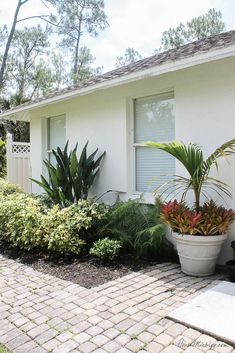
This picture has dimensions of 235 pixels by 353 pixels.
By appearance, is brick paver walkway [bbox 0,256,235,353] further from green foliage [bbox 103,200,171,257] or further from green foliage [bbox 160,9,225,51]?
green foliage [bbox 160,9,225,51]

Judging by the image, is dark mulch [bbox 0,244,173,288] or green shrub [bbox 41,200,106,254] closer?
dark mulch [bbox 0,244,173,288]

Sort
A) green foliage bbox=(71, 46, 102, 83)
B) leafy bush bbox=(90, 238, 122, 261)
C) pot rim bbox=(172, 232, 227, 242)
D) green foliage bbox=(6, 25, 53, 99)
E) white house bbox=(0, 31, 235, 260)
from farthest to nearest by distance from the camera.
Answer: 1. green foliage bbox=(71, 46, 102, 83)
2. green foliage bbox=(6, 25, 53, 99)
3. leafy bush bbox=(90, 238, 122, 261)
4. white house bbox=(0, 31, 235, 260)
5. pot rim bbox=(172, 232, 227, 242)

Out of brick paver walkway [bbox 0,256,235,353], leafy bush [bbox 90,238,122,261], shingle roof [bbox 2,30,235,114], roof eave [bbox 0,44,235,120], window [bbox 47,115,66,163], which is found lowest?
brick paver walkway [bbox 0,256,235,353]

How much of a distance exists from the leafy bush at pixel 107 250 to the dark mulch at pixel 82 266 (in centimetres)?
10

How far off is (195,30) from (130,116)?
20835mm

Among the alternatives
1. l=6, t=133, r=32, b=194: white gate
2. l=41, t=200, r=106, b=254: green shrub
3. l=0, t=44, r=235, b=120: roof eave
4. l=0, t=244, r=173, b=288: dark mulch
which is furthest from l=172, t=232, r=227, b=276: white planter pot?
l=6, t=133, r=32, b=194: white gate

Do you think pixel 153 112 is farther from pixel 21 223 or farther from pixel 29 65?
pixel 29 65

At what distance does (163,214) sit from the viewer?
4.59 meters

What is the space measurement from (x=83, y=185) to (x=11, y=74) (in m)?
24.3

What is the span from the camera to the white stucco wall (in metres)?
4.63

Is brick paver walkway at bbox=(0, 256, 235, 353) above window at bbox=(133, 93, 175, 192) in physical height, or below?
below

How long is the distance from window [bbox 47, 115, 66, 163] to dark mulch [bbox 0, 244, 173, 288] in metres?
3.43

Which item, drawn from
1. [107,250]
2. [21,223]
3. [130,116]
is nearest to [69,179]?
[21,223]

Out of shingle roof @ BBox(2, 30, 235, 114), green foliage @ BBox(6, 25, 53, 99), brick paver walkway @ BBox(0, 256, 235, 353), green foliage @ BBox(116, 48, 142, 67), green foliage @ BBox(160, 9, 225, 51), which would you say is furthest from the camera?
green foliage @ BBox(116, 48, 142, 67)
